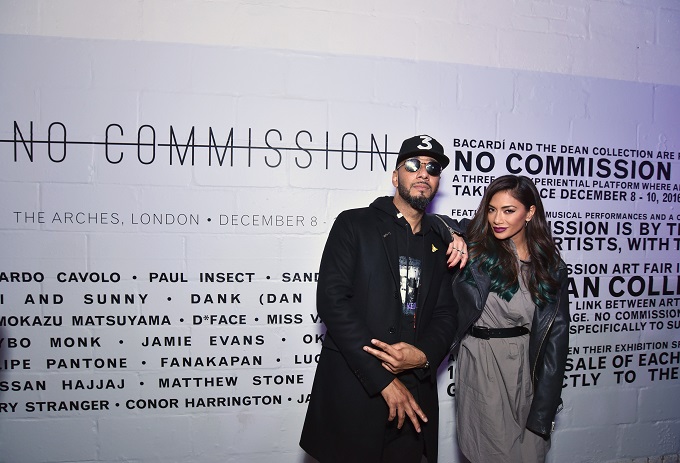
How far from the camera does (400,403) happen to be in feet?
4.97

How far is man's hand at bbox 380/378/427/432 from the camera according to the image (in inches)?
59.2

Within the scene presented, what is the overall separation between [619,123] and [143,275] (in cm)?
276

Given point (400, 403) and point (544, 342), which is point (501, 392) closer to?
point (544, 342)

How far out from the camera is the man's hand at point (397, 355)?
4.88 ft

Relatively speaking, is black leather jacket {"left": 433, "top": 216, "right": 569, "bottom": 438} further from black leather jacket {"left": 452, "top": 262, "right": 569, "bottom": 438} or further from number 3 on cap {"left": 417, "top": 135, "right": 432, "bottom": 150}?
number 3 on cap {"left": 417, "top": 135, "right": 432, "bottom": 150}

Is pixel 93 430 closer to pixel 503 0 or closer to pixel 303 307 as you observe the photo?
pixel 303 307

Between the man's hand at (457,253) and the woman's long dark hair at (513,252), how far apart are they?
0.26 feet

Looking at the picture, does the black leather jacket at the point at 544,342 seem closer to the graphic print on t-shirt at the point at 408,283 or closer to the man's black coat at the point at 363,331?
the man's black coat at the point at 363,331

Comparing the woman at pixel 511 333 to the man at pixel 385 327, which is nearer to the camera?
the man at pixel 385 327

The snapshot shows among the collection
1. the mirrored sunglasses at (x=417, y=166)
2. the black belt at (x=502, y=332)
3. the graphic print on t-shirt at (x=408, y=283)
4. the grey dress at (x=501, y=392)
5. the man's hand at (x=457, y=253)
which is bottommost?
the grey dress at (x=501, y=392)

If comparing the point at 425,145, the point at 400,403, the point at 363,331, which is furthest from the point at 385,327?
the point at 425,145

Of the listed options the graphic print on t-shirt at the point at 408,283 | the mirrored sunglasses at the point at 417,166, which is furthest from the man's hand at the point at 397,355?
the mirrored sunglasses at the point at 417,166

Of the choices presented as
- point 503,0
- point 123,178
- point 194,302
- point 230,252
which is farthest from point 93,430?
point 503,0

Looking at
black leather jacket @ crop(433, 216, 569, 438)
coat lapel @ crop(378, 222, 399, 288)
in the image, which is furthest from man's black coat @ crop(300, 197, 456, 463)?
black leather jacket @ crop(433, 216, 569, 438)
